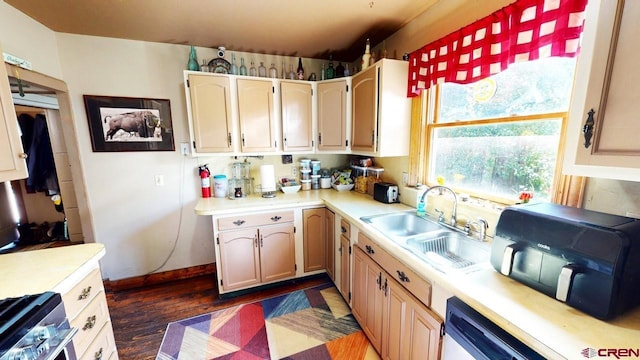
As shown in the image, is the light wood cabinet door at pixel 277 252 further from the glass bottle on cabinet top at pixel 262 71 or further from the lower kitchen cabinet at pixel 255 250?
the glass bottle on cabinet top at pixel 262 71

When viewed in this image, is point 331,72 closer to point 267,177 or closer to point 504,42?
point 267,177

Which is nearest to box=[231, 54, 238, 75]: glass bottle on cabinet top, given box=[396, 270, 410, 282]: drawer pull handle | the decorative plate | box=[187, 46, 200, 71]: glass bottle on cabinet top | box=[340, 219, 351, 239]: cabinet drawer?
the decorative plate

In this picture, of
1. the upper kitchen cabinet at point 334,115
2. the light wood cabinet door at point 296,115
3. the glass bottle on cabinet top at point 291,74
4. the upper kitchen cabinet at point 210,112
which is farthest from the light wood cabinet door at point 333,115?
the upper kitchen cabinet at point 210,112

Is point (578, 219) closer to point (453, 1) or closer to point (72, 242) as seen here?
point (453, 1)

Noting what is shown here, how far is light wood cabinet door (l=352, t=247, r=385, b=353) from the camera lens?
151cm

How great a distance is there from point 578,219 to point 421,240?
724mm

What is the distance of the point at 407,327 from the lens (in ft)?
4.08

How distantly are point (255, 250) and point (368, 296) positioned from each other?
1095 millimetres

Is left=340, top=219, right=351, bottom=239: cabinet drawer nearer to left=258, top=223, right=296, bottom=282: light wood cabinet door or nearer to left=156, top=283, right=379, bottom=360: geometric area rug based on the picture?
left=258, top=223, right=296, bottom=282: light wood cabinet door

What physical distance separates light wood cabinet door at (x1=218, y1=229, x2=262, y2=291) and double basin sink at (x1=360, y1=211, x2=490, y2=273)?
3.60 ft

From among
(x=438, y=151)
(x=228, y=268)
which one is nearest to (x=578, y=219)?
(x=438, y=151)

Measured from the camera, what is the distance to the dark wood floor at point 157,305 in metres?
1.76

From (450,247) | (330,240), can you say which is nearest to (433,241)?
(450,247)

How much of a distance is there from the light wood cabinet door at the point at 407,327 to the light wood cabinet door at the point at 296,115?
1.58 m
